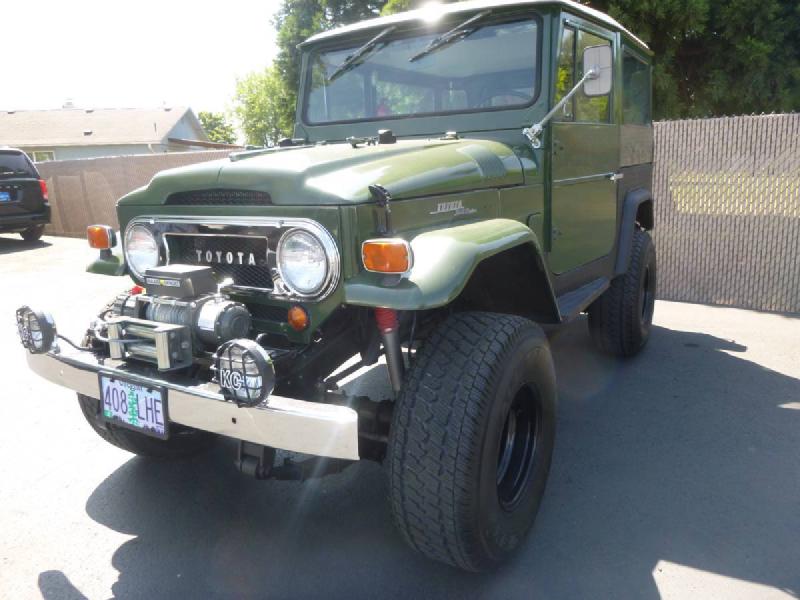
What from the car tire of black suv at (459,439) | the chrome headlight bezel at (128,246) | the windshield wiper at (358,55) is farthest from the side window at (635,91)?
the chrome headlight bezel at (128,246)

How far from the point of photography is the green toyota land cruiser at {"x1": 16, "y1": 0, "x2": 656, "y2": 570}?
2.24 metres

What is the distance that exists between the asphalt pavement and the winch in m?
0.90

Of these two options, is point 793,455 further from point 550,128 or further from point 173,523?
point 173,523

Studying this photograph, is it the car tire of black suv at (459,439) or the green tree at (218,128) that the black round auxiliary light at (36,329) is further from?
the green tree at (218,128)

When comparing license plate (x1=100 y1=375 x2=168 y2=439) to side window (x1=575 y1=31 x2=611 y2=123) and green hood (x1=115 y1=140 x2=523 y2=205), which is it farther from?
side window (x1=575 y1=31 x2=611 y2=123)

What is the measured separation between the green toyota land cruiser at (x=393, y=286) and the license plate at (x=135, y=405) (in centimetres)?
1

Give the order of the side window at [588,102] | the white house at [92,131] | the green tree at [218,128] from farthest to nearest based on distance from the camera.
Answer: the green tree at [218,128] → the white house at [92,131] → the side window at [588,102]

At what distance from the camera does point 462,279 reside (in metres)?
2.25

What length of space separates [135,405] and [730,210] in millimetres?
6094

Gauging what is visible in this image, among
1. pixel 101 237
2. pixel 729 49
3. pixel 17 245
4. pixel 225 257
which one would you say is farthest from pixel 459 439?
pixel 17 245

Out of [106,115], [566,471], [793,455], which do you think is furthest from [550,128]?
[106,115]

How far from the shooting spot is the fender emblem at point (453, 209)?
8.86ft

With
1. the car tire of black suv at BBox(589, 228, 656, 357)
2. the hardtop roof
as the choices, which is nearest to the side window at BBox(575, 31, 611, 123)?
the hardtop roof

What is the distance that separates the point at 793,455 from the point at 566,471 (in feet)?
3.90
